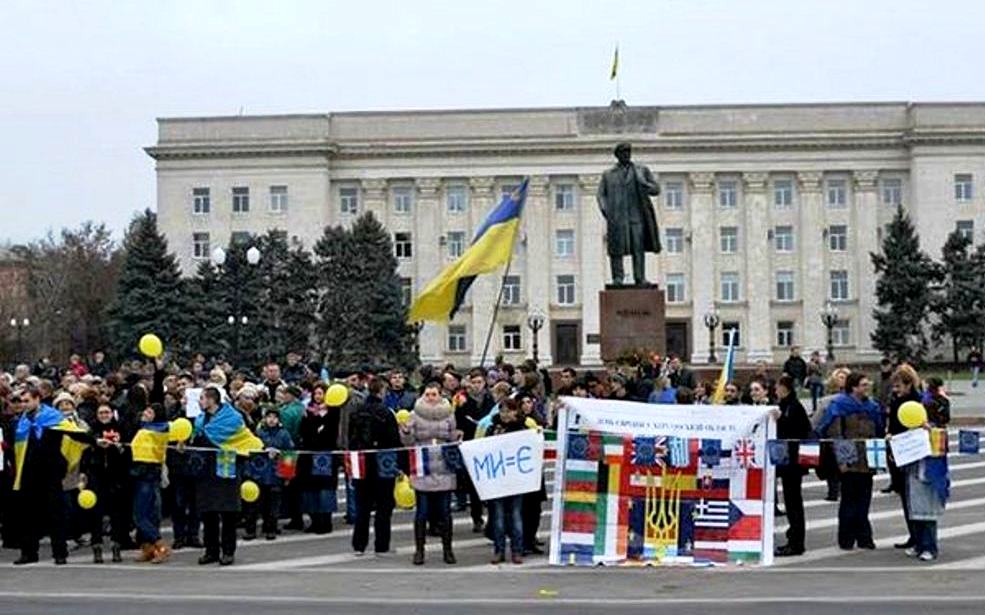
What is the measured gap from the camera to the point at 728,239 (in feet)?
304

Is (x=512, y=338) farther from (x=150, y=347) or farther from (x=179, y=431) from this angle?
(x=179, y=431)

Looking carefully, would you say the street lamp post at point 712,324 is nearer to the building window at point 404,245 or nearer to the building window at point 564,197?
the building window at point 564,197

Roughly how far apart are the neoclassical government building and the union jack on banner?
248 feet

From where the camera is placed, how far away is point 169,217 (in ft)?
306

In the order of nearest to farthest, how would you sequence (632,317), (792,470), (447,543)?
(447,543) → (792,470) → (632,317)

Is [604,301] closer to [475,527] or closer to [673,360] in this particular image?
[673,360]

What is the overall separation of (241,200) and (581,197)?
20.8 meters

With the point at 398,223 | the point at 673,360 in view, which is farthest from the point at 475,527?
the point at 398,223

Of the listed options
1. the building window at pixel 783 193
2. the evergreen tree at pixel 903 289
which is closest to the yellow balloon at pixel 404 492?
the evergreen tree at pixel 903 289

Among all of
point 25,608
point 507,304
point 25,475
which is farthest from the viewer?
point 507,304

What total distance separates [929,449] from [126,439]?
841 cm

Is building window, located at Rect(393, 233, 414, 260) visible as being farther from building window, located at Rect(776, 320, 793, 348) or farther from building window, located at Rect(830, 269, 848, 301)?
building window, located at Rect(830, 269, 848, 301)

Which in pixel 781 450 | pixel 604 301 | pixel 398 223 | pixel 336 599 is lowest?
pixel 336 599

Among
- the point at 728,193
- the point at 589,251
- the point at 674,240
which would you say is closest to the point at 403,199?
the point at 589,251
